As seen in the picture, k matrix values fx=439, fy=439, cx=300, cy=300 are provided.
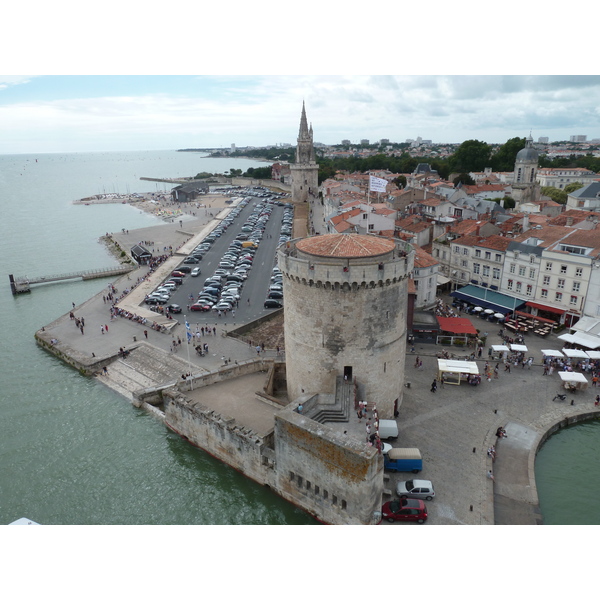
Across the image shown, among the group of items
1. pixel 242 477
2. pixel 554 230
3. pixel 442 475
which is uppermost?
pixel 554 230

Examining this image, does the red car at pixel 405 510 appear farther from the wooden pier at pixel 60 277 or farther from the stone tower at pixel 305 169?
the stone tower at pixel 305 169

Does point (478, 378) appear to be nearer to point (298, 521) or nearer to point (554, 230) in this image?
point (298, 521)

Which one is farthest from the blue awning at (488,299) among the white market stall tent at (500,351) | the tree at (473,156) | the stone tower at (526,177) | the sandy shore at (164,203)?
the tree at (473,156)

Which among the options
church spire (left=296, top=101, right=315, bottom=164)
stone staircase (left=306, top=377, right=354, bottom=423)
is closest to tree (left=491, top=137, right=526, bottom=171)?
church spire (left=296, top=101, right=315, bottom=164)

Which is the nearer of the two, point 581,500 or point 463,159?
point 581,500

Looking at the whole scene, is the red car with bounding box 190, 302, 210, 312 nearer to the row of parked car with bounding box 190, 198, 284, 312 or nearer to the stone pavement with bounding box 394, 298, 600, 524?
the row of parked car with bounding box 190, 198, 284, 312

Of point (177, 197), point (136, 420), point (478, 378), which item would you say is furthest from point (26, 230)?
point (478, 378)
